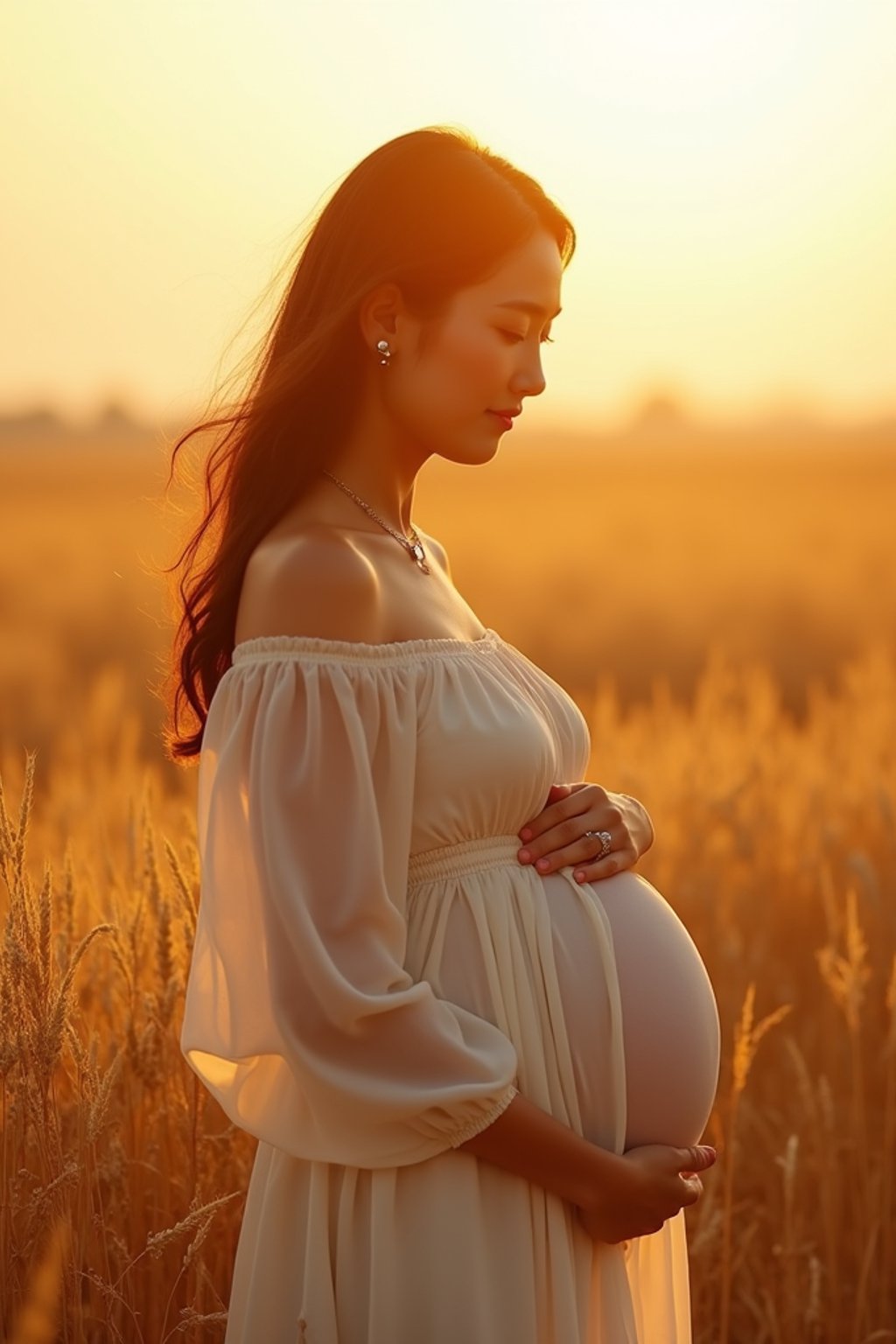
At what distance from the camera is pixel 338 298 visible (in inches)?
77.4

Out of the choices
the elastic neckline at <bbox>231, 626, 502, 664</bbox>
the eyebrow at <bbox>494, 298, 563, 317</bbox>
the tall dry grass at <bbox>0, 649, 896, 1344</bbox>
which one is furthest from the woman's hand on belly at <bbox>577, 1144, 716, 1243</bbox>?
the eyebrow at <bbox>494, 298, 563, 317</bbox>

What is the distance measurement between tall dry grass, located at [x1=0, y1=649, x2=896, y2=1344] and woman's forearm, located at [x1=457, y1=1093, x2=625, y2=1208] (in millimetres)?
341

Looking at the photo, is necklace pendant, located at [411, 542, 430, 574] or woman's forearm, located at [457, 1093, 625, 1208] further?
necklace pendant, located at [411, 542, 430, 574]

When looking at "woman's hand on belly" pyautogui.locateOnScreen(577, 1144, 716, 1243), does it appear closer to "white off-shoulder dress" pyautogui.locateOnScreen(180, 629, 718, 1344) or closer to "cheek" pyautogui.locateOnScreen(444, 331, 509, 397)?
"white off-shoulder dress" pyautogui.locateOnScreen(180, 629, 718, 1344)

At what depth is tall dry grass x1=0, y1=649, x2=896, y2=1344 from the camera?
203cm

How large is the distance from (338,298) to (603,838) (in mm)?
763

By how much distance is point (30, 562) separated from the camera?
29.0 m

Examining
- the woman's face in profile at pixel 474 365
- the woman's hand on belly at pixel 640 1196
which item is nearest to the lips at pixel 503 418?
the woman's face in profile at pixel 474 365

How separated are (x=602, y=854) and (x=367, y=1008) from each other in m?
0.47

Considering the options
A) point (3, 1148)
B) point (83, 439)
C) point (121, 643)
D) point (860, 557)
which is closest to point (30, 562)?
point (121, 643)

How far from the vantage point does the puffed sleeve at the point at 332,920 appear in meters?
1.72

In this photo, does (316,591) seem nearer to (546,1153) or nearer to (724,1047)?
(546,1153)

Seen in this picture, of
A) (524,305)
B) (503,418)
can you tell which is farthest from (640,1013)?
(524,305)

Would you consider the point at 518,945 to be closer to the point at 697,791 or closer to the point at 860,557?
the point at 697,791
